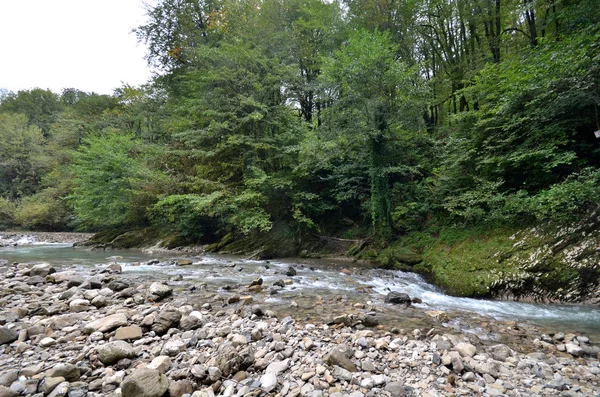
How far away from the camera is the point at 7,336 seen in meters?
3.73

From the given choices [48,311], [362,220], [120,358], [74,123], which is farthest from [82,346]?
[74,123]

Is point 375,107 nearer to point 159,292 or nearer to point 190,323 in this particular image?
point 159,292

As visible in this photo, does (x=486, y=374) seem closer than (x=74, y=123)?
Yes

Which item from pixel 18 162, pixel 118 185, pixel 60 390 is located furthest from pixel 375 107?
pixel 18 162

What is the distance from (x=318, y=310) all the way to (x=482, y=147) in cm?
784

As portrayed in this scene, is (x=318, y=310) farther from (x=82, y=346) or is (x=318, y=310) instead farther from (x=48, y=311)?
(x=48, y=311)

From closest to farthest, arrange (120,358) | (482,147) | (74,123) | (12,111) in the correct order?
(120,358) → (482,147) → (74,123) → (12,111)

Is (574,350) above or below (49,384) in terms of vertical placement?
below

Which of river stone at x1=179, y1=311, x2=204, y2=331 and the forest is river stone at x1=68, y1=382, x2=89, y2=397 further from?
the forest

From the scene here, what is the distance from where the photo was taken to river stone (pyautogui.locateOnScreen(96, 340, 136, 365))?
325 centimetres

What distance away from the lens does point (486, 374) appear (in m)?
3.04

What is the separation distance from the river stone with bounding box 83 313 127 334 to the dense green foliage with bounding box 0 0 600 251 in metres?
7.98

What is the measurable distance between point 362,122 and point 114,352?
9816 mm

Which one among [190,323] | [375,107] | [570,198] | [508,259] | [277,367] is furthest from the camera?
[375,107]
